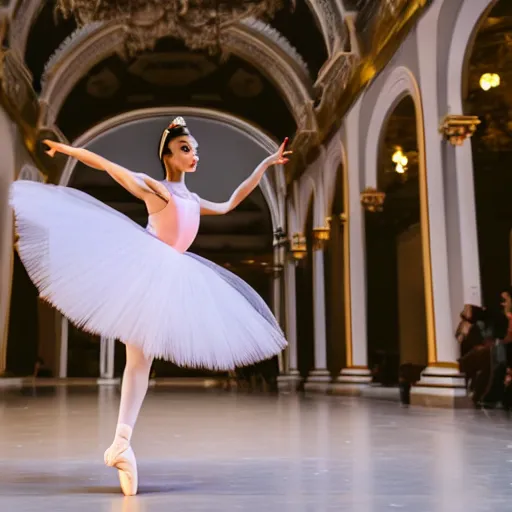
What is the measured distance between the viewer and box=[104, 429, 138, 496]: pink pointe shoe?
2.72 metres

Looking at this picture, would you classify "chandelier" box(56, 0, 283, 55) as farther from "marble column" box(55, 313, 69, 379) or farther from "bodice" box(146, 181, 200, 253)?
"bodice" box(146, 181, 200, 253)

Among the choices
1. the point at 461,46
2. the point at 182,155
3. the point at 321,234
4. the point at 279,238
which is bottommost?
the point at 182,155

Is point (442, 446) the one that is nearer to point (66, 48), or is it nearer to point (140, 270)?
point (140, 270)

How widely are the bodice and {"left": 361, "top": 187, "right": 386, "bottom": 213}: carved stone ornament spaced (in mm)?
10414

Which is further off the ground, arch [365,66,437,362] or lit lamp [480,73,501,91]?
lit lamp [480,73,501,91]

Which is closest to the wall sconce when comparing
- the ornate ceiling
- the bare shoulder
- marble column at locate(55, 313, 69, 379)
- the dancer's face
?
the ornate ceiling

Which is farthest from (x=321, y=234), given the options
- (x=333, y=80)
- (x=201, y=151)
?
(x=201, y=151)

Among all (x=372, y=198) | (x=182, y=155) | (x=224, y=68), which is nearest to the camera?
(x=182, y=155)

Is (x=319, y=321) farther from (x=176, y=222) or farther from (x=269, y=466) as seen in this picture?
(x=176, y=222)

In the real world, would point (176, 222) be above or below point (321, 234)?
below

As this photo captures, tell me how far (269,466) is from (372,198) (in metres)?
10.2

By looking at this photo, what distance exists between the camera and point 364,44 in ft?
42.9

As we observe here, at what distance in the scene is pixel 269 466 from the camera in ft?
11.7

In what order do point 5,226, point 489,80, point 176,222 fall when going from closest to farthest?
point 176,222, point 489,80, point 5,226
